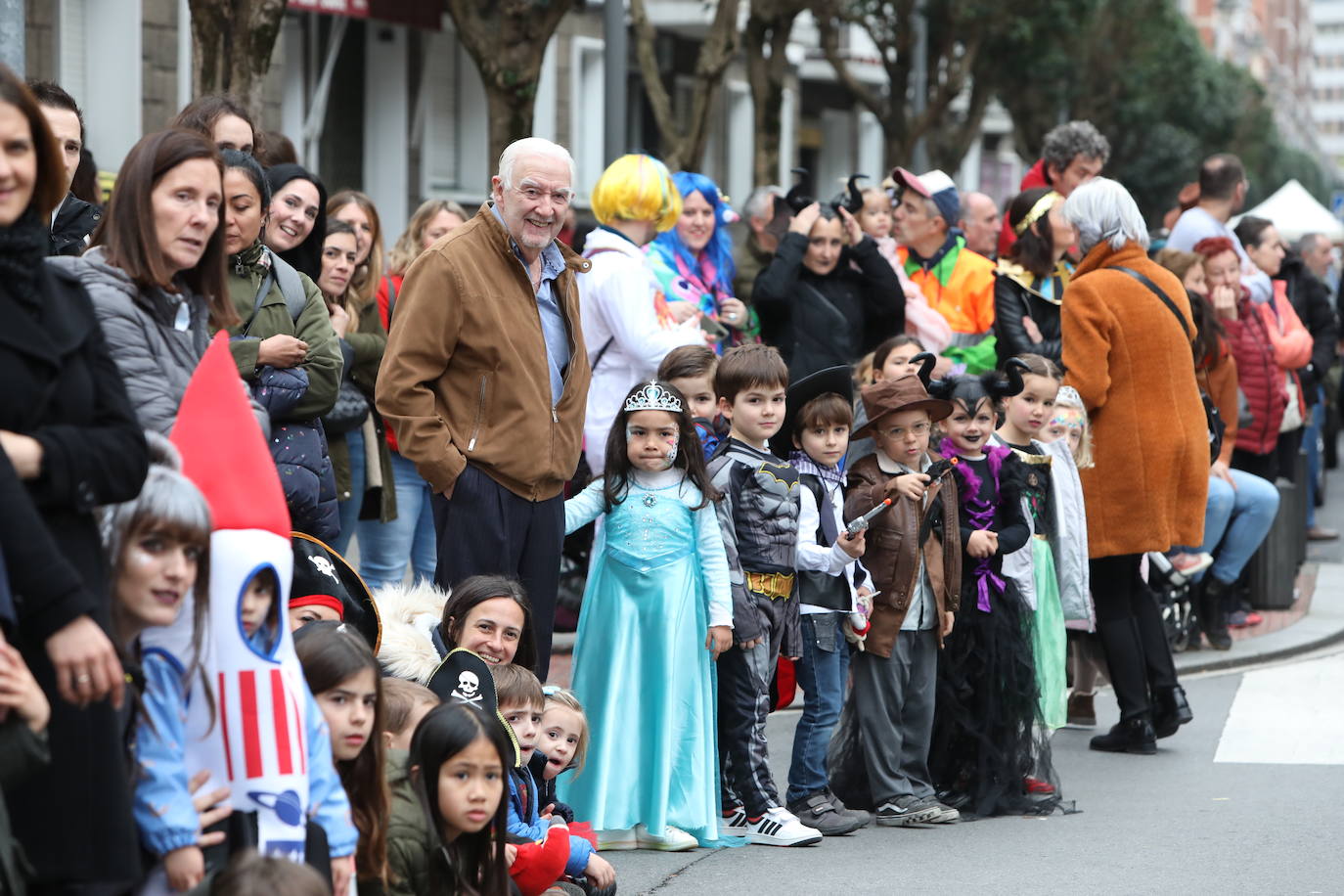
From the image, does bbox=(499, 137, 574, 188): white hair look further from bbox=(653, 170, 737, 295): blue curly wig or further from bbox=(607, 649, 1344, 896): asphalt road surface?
bbox=(653, 170, 737, 295): blue curly wig

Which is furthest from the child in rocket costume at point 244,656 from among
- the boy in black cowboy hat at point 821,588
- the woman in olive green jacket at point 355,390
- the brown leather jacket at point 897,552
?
the woman in olive green jacket at point 355,390

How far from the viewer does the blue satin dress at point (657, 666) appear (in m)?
6.39

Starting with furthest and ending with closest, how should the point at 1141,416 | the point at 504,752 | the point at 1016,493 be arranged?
the point at 1141,416, the point at 1016,493, the point at 504,752

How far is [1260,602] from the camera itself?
39.4 ft

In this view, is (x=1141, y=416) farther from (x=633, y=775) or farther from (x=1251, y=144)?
(x=1251, y=144)

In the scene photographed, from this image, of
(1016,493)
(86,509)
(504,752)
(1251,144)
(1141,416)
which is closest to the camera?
(86,509)

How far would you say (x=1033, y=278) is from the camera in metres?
9.35

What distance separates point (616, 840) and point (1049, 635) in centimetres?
209

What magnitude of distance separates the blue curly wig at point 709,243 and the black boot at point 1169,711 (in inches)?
108

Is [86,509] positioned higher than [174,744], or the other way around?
[86,509]

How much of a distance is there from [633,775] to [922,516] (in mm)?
1373

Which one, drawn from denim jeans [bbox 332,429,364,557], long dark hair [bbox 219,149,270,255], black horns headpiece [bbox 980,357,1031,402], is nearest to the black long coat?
long dark hair [bbox 219,149,270,255]

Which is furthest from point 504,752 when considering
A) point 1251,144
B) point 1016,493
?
point 1251,144

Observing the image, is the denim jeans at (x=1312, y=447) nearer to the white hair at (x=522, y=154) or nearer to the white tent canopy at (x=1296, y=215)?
the white tent canopy at (x=1296, y=215)
